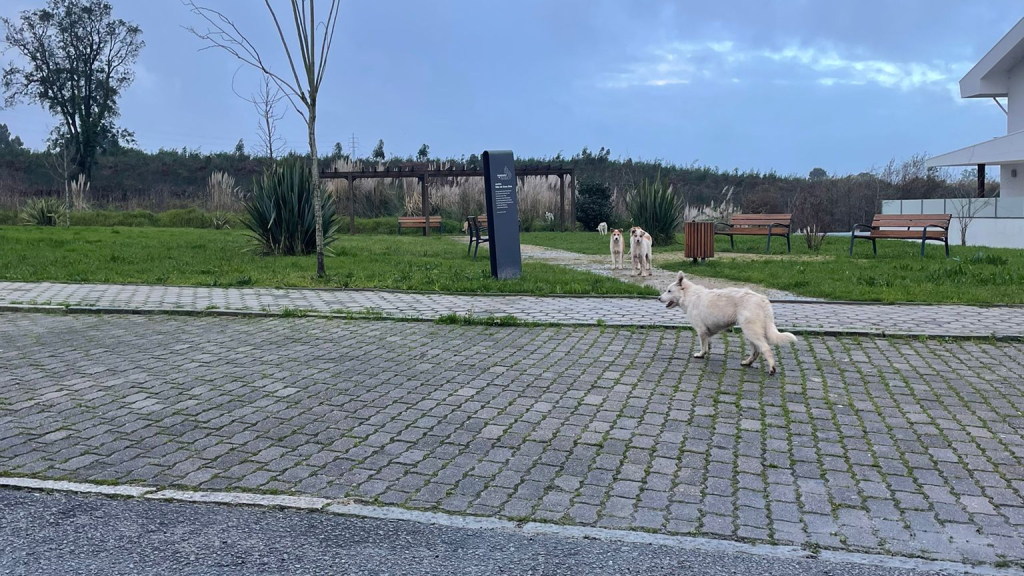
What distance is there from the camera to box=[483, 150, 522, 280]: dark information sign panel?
13500mm

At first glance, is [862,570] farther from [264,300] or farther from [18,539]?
[264,300]

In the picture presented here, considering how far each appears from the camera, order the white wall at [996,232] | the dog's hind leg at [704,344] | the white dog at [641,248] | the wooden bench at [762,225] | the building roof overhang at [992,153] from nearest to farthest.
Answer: the dog's hind leg at [704,344]
the white dog at [641,248]
the wooden bench at [762,225]
the white wall at [996,232]
the building roof overhang at [992,153]

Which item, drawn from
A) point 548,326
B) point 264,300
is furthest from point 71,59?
point 548,326

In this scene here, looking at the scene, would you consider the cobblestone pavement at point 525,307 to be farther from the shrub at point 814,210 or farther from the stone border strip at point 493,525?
the shrub at point 814,210

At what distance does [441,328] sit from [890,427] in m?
4.74

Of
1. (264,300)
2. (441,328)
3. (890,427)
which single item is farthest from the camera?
(264,300)

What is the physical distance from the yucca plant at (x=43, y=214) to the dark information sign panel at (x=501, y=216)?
2177cm

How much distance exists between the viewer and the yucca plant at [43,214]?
97.0 ft

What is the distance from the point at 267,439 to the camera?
16.5 ft

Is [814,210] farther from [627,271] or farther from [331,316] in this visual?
[331,316]

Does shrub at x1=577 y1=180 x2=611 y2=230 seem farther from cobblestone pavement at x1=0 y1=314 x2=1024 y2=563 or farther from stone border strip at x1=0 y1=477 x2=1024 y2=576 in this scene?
stone border strip at x1=0 y1=477 x2=1024 y2=576

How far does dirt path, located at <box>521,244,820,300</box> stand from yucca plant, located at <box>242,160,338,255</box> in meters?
4.61

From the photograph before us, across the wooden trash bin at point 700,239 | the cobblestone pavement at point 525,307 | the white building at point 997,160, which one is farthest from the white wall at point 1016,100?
the cobblestone pavement at point 525,307

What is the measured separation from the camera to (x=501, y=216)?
13656 mm
